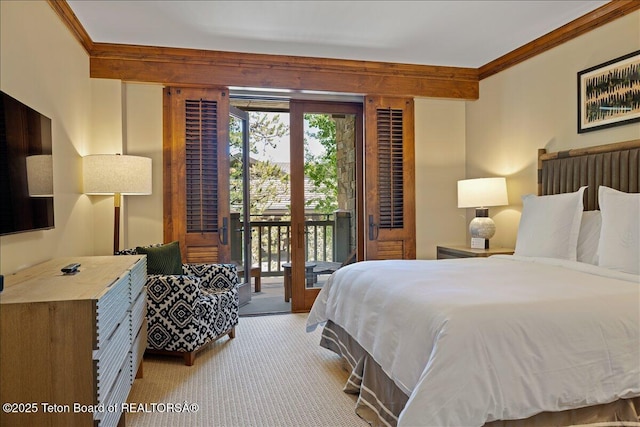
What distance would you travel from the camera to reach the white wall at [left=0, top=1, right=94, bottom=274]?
89.6 inches

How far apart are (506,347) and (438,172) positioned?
11.3ft

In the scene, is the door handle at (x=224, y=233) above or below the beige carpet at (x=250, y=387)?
above

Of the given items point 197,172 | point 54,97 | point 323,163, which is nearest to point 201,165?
point 197,172

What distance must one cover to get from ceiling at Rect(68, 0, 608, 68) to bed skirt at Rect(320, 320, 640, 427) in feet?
8.18

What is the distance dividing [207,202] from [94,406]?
2868 mm

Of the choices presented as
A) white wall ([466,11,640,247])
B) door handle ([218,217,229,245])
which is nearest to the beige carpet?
door handle ([218,217,229,245])

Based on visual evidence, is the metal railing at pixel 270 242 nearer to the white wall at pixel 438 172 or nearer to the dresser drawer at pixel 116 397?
the white wall at pixel 438 172

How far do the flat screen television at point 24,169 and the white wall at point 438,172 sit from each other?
364cm

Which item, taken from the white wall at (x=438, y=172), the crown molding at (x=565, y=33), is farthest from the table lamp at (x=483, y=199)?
the crown molding at (x=565, y=33)

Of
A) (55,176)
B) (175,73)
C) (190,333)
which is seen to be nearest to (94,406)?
(190,333)

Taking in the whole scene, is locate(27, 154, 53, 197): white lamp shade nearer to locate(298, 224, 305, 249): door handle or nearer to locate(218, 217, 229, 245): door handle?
locate(218, 217, 229, 245): door handle

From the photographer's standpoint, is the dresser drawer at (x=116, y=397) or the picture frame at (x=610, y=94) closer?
the dresser drawer at (x=116, y=397)

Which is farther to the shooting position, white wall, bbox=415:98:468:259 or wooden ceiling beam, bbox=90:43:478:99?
white wall, bbox=415:98:468:259

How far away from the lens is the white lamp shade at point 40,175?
233 cm
